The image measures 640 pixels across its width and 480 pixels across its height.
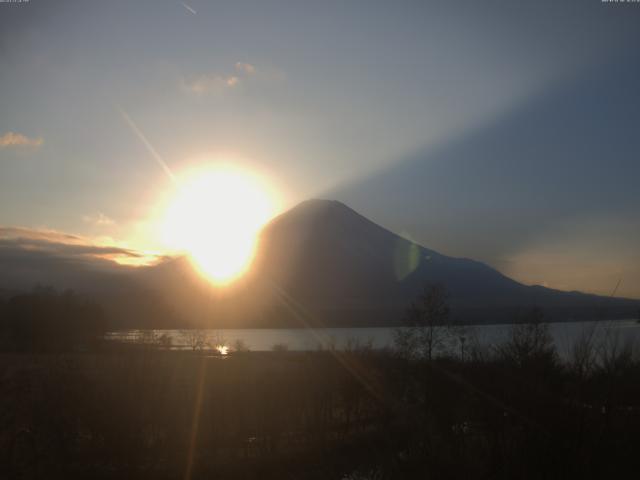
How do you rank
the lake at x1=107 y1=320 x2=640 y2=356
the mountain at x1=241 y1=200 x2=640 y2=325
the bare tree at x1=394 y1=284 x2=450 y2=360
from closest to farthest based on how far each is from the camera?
1. the lake at x1=107 y1=320 x2=640 y2=356
2. the bare tree at x1=394 y1=284 x2=450 y2=360
3. the mountain at x1=241 y1=200 x2=640 y2=325

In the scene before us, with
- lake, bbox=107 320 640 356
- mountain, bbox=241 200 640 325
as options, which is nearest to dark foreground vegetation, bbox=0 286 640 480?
lake, bbox=107 320 640 356

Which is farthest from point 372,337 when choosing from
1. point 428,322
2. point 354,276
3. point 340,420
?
point 354,276

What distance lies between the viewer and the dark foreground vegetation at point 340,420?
565cm

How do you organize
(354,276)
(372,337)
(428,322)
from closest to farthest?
(372,337) → (428,322) → (354,276)

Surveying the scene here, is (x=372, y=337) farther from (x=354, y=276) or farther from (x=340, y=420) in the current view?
(x=354, y=276)

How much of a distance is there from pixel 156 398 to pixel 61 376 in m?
2.35

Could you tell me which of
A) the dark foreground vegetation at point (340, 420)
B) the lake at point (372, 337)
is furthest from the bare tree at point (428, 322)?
the dark foreground vegetation at point (340, 420)

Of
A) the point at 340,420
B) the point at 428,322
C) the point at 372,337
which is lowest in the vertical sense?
the point at 340,420

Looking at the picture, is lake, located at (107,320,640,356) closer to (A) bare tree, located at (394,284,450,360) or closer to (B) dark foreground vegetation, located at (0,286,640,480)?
(B) dark foreground vegetation, located at (0,286,640,480)

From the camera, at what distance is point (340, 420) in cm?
1752

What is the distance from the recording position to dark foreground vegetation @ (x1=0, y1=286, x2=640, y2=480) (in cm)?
565

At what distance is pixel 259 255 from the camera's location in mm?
178625

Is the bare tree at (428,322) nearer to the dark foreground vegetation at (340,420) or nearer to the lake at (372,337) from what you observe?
the lake at (372,337)

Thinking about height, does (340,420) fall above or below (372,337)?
below
